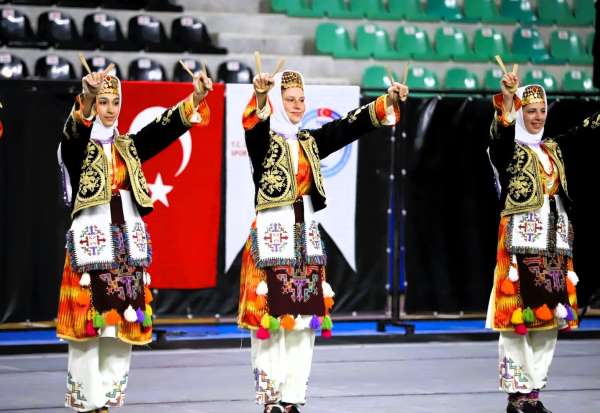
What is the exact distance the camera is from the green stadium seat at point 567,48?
18781mm

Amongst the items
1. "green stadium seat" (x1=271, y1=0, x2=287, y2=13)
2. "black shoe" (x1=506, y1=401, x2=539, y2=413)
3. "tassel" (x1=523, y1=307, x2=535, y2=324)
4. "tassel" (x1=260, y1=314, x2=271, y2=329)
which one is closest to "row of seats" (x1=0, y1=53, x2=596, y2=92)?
"green stadium seat" (x1=271, y1=0, x2=287, y2=13)

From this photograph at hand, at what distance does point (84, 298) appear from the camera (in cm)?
670

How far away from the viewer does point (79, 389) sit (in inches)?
263

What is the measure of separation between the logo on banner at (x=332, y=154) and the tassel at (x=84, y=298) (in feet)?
14.8

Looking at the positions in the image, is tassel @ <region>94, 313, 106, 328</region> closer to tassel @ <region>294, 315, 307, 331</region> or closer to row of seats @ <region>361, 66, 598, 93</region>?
tassel @ <region>294, 315, 307, 331</region>

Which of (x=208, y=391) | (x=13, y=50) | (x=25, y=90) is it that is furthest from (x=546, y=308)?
(x=13, y=50)

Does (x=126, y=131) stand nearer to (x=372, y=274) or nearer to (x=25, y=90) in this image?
(x=25, y=90)

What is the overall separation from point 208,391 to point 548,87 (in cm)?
1021

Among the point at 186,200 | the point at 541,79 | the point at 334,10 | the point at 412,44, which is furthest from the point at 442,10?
the point at 186,200

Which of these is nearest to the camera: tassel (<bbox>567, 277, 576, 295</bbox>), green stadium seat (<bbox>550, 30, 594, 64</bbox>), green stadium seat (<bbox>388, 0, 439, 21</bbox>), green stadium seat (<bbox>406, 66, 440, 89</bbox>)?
tassel (<bbox>567, 277, 576, 295</bbox>)

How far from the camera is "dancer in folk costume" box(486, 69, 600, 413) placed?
24.9 feet

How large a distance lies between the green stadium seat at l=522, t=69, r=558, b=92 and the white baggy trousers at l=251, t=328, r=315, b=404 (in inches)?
423

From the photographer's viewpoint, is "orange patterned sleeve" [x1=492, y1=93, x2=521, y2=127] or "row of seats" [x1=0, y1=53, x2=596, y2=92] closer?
"orange patterned sleeve" [x1=492, y1=93, x2=521, y2=127]

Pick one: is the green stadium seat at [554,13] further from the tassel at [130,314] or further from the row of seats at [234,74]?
the tassel at [130,314]
